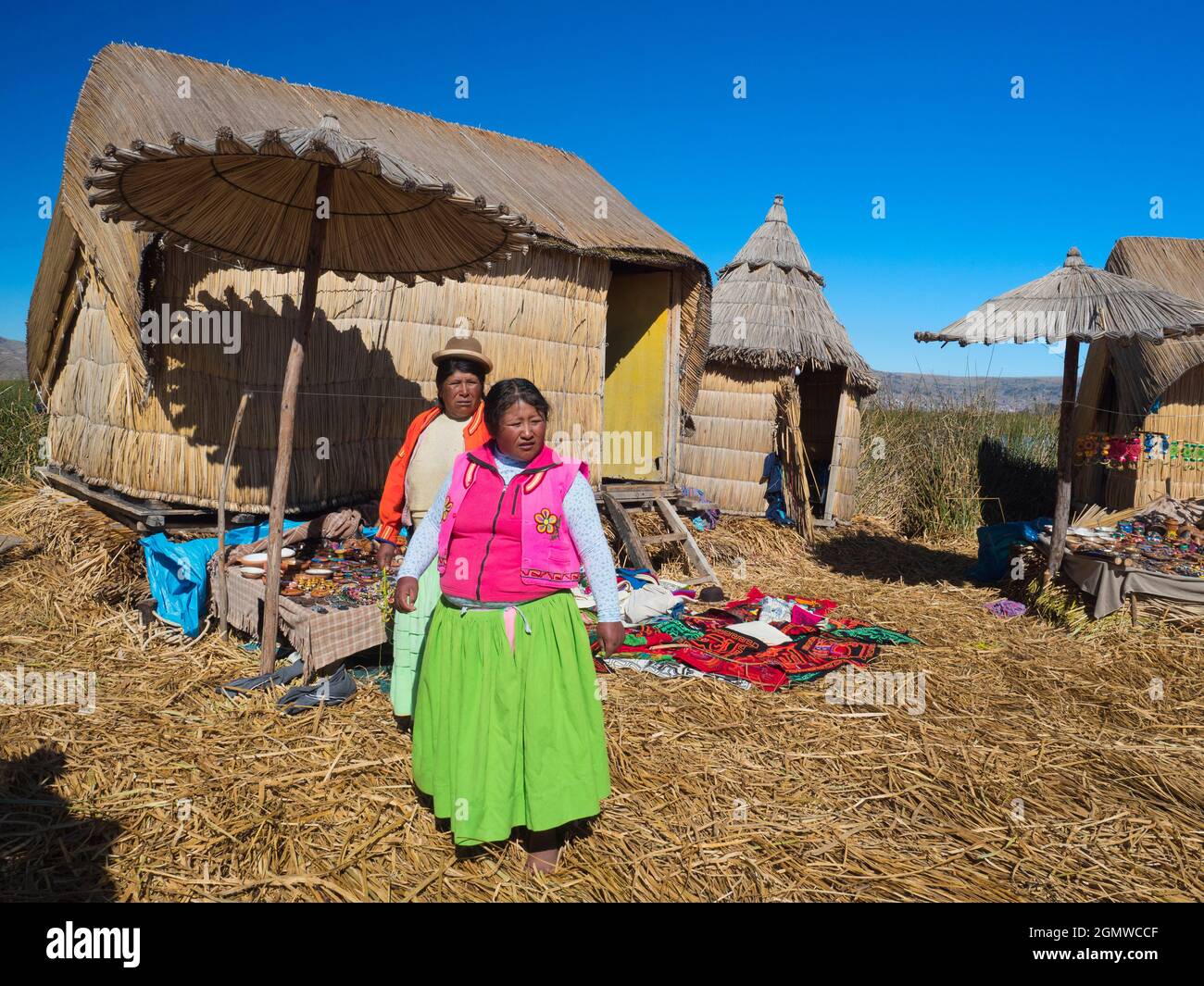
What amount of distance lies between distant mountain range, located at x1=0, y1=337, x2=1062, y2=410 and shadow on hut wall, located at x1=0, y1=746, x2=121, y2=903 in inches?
431

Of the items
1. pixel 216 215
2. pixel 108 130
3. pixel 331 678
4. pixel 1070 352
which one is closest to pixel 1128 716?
pixel 1070 352

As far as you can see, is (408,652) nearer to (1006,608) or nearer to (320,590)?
(320,590)

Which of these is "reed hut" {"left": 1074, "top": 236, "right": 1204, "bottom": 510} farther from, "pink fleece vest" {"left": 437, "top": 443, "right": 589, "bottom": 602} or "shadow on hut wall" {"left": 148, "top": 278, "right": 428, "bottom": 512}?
"pink fleece vest" {"left": 437, "top": 443, "right": 589, "bottom": 602}

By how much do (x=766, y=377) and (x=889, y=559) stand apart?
2963mm

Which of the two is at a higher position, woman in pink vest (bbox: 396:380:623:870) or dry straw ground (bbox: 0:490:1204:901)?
woman in pink vest (bbox: 396:380:623:870)

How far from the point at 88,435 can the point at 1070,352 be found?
7718mm

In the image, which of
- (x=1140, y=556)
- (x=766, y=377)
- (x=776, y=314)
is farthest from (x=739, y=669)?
(x=776, y=314)

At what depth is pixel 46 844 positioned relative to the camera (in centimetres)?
291

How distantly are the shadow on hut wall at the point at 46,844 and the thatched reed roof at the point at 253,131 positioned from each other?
2.95 m

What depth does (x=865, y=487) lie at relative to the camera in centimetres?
1224

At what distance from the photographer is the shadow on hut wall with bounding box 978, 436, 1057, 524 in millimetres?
11562

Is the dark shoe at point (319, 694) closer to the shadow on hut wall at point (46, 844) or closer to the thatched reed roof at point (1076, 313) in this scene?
the shadow on hut wall at point (46, 844)

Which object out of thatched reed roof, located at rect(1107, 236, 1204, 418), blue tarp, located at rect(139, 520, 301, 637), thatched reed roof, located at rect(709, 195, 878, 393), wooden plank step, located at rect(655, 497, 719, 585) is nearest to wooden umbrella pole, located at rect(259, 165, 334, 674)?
blue tarp, located at rect(139, 520, 301, 637)
